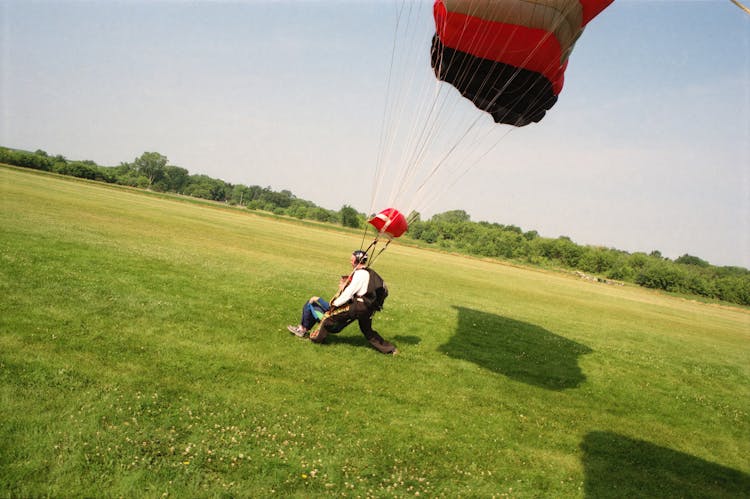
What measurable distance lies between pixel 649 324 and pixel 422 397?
2068 cm

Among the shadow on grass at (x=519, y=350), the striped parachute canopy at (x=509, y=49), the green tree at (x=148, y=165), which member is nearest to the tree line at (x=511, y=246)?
the green tree at (x=148, y=165)

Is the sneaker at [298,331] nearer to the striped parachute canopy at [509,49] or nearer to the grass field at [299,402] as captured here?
the grass field at [299,402]

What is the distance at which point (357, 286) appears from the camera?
8.59 m

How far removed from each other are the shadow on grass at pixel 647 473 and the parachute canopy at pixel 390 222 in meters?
4.99

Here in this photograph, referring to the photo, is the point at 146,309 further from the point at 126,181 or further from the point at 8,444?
the point at 126,181

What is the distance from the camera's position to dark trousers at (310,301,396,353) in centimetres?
866

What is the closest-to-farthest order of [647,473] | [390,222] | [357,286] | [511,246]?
[647,473] < [357,286] < [390,222] < [511,246]

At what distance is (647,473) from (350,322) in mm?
5507

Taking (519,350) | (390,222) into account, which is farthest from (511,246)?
(390,222)

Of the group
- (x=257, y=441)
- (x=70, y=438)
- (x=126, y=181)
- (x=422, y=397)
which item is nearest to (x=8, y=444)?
(x=70, y=438)

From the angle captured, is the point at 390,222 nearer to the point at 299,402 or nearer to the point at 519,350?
the point at 299,402

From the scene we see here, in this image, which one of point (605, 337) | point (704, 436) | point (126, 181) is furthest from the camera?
point (126, 181)

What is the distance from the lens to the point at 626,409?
8.98 meters

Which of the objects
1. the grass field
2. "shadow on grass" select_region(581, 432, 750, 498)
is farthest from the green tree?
"shadow on grass" select_region(581, 432, 750, 498)
